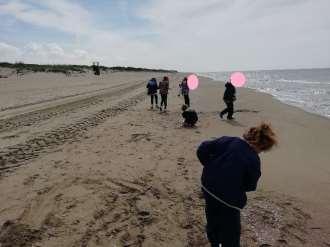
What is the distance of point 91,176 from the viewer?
24.2ft

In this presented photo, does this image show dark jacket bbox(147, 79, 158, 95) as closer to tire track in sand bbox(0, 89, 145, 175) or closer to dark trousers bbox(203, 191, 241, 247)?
tire track in sand bbox(0, 89, 145, 175)

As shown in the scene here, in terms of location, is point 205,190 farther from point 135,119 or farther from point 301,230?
point 135,119

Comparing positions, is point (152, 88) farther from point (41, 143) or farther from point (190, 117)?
point (41, 143)

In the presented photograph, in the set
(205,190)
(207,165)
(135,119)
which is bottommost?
(135,119)

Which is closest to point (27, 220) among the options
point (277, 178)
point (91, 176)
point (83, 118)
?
point (91, 176)

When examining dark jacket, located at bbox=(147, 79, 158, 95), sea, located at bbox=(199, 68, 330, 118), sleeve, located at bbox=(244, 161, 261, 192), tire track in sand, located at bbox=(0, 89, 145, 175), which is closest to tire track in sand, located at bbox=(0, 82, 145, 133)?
tire track in sand, located at bbox=(0, 89, 145, 175)

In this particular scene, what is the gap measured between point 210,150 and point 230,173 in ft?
0.97

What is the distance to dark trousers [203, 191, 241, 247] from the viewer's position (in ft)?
12.5

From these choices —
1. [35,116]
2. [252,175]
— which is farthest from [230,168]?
[35,116]

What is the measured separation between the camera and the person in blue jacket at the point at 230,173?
3639mm

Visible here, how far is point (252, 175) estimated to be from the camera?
3.67m

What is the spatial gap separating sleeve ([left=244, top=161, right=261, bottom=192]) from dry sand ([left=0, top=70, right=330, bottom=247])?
1.69 metres

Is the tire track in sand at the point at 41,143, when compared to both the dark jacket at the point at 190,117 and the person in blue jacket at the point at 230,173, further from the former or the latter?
the person in blue jacket at the point at 230,173

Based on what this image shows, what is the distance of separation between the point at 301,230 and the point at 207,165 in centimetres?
259
